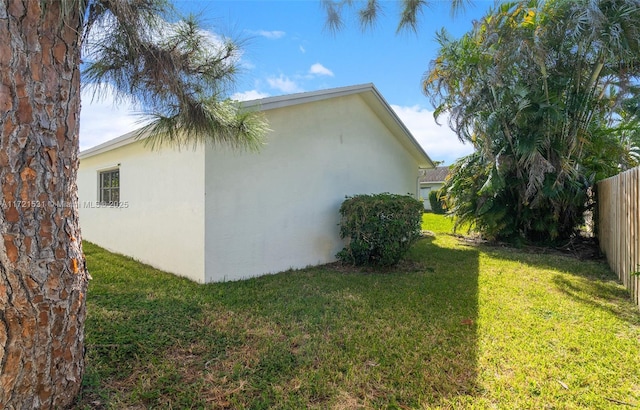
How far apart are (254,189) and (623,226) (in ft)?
21.1

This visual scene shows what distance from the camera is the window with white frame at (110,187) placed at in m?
9.09

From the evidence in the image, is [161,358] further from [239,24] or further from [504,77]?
[504,77]

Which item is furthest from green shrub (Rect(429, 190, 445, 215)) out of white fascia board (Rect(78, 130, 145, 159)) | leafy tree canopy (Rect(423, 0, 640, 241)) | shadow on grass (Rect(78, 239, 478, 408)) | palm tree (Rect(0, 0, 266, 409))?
palm tree (Rect(0, 0, 266, 409))

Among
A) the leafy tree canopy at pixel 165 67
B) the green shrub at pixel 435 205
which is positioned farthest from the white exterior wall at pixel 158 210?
the green shrub at pixel 435 205

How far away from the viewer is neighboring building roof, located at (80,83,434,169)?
598cm

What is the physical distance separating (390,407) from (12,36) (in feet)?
11.9

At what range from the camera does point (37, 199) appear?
209 centimetres

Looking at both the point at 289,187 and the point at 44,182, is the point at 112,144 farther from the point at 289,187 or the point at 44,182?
the point at 44,182

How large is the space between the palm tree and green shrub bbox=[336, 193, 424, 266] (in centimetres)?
494

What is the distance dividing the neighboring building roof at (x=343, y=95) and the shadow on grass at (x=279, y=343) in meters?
2.70

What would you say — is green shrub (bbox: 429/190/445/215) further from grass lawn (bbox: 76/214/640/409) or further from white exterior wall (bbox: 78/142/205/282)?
white exterior wall (bbox: 78/142/205/282)

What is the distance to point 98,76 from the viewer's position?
307 centimetres

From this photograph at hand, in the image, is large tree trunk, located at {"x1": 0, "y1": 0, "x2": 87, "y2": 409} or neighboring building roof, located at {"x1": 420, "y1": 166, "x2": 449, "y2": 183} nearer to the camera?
large tree trunk, located at {"x1": 0, "y1": 0, "x2": 87, "y2": 409}

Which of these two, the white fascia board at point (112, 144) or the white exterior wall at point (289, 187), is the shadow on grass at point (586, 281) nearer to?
the white exterior wall at point (289, 187)
